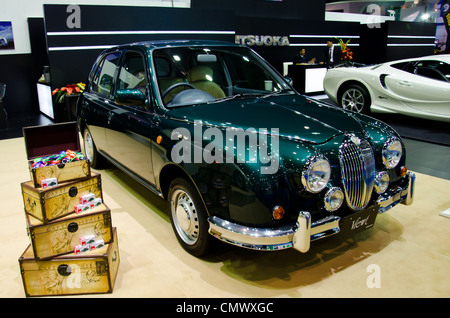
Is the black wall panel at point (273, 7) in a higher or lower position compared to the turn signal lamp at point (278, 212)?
higher

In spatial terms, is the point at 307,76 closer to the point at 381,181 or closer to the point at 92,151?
the point at 92,151

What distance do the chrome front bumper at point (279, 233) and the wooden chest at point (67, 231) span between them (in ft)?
2.52

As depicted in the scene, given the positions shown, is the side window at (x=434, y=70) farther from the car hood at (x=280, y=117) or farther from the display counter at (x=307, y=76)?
the display counter at (x=307, y=76)

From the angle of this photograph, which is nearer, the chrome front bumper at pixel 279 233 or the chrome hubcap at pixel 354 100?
the chrome front bumper at pixel 279 233

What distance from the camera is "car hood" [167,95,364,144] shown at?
103 inches

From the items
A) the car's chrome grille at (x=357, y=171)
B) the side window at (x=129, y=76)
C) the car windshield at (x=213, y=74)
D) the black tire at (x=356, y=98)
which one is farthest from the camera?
the black tire at (x=356, y=98)

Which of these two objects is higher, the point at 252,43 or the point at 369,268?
the point at 252,43

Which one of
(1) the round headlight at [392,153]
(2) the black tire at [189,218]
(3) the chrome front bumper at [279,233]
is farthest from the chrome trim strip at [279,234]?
(1) the round headlight at [392,153]

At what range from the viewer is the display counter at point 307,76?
1114cm

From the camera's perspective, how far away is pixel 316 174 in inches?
93.5
